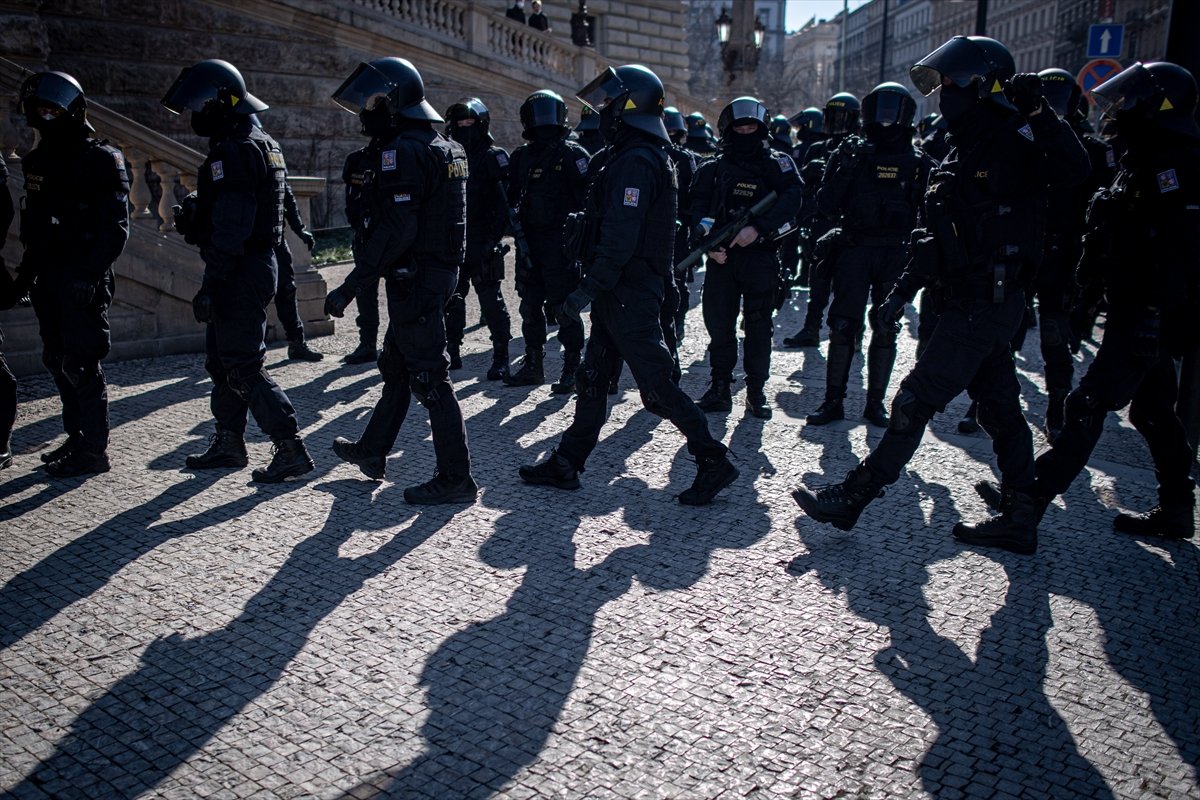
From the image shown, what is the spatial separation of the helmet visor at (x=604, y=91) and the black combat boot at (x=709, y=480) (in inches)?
69.8

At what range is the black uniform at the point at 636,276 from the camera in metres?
4.72

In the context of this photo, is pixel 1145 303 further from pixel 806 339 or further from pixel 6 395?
pixel 6 395

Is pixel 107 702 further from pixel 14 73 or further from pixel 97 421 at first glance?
pixel 14 73

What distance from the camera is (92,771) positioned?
9.21 feet

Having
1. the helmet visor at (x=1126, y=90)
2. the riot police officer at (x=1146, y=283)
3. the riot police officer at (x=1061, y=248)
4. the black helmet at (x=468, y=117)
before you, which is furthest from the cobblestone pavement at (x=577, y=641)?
the black helmet at (x=468, y=117)

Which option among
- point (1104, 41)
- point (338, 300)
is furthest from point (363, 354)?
point (1104, 41)

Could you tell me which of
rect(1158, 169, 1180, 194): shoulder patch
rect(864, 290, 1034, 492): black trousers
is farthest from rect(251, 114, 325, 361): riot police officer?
rect(1158, 169, 1180, 194): shoulder patch

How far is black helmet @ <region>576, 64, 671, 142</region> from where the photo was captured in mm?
4824

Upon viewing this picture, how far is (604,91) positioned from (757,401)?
2.73 m

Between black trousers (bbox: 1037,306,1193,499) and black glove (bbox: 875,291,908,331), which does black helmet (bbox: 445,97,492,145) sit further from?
black trousers (bbox: 1037,306,1193,499)

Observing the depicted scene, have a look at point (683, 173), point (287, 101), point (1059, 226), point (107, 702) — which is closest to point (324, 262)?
point (287, 101)

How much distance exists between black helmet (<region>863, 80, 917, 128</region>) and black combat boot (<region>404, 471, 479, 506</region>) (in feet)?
11.2

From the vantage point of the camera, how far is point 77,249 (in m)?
5.29

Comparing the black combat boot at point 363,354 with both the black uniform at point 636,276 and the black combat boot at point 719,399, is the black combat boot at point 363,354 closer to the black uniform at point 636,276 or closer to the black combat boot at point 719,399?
the black combat boot at point 719,399
